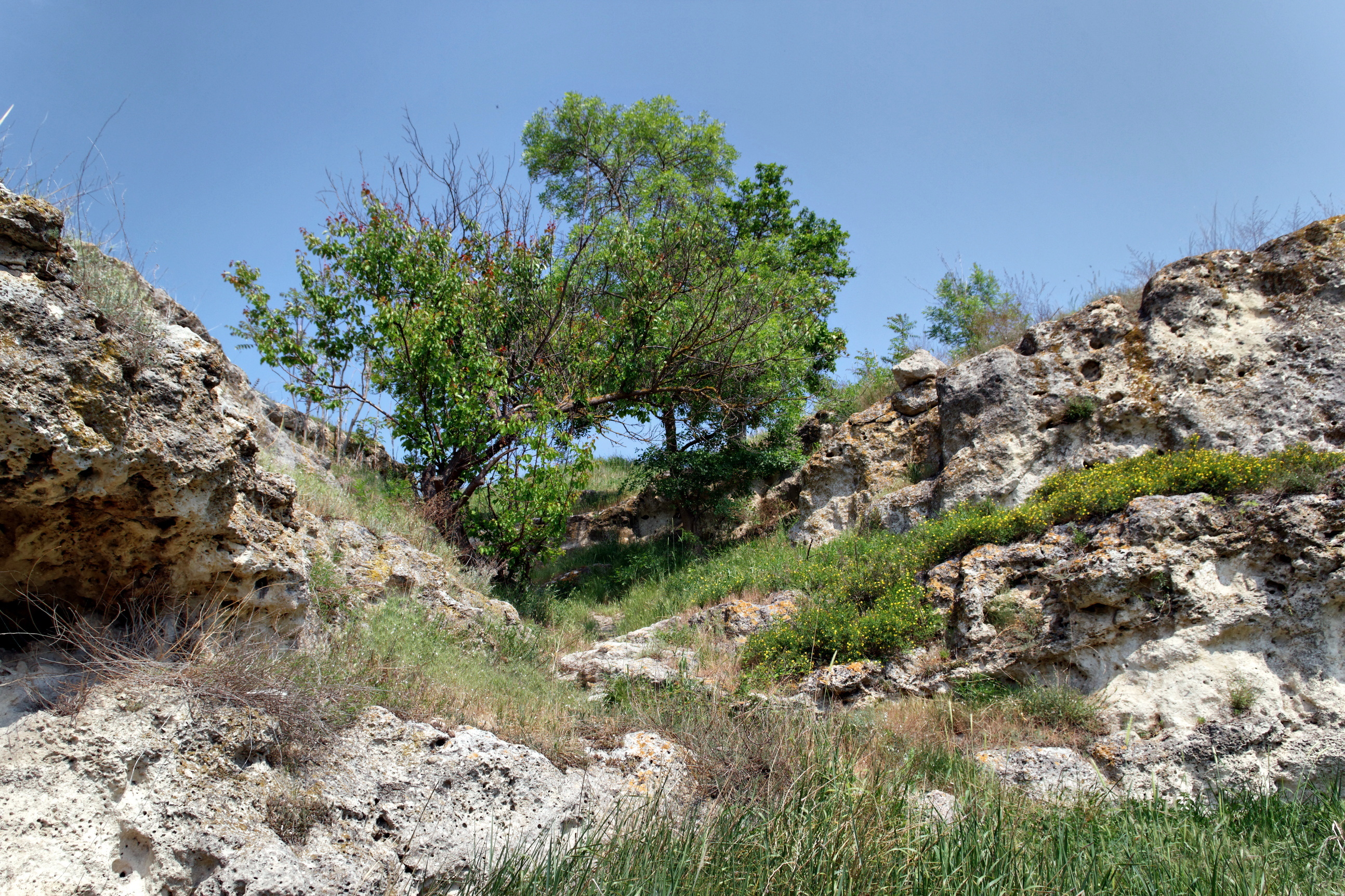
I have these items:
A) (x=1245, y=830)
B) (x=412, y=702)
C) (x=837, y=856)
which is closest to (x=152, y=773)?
(x=412, y=702)

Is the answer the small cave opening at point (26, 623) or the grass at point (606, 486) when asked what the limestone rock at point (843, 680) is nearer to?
the small cave opening at point (26, 623)

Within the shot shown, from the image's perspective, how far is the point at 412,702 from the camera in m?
5.01

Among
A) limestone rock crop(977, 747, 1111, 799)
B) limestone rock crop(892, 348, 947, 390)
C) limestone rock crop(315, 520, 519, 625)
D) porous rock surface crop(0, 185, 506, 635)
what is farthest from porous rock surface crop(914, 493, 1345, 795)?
porous rock surface crop(0, 185, 506, 635)

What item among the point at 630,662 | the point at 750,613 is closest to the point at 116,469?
the point at 630,662

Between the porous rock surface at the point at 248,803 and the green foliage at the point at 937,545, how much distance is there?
3.52 meters

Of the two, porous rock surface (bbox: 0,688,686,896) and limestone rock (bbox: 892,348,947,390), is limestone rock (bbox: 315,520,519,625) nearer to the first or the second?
porous rock surface (bbox: 0,688,686,896)

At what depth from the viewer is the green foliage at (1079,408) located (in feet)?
32.4

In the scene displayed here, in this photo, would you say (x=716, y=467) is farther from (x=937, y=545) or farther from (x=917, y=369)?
(x=937, y=545)

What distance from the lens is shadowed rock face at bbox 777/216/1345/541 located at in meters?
8.47

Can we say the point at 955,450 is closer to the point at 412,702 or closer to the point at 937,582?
the point at 937,582

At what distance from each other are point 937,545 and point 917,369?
4478 mm

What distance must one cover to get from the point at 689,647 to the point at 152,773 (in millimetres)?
5824

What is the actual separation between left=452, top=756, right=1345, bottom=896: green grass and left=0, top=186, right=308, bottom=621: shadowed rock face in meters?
2.58

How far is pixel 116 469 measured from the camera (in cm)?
399
